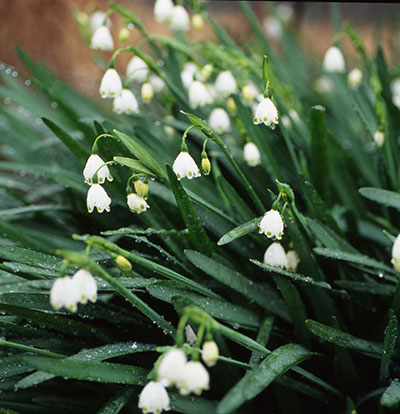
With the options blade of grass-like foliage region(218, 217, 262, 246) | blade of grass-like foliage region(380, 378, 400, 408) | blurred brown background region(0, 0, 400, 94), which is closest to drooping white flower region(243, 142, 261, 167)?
blade of grass-like foliage region(218, 217, 262, 246)

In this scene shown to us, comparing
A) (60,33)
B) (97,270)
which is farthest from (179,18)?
(60,33)

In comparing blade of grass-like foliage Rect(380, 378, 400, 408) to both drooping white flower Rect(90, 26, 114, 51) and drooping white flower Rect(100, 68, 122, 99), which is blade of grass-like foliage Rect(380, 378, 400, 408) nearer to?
drooping white flower Rect(100, 68, 122, 99)

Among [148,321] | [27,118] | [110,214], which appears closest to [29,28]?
[27,118]

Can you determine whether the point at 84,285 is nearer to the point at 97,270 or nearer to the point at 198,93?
the point at 97,270

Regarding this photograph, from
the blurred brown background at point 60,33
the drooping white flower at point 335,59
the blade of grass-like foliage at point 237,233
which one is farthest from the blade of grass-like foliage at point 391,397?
the blurred brown background at point 60,33

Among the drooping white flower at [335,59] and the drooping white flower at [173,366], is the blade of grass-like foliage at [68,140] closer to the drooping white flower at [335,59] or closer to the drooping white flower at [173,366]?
the drooping white flower at [173,366]

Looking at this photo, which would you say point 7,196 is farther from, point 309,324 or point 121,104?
point 309,324
